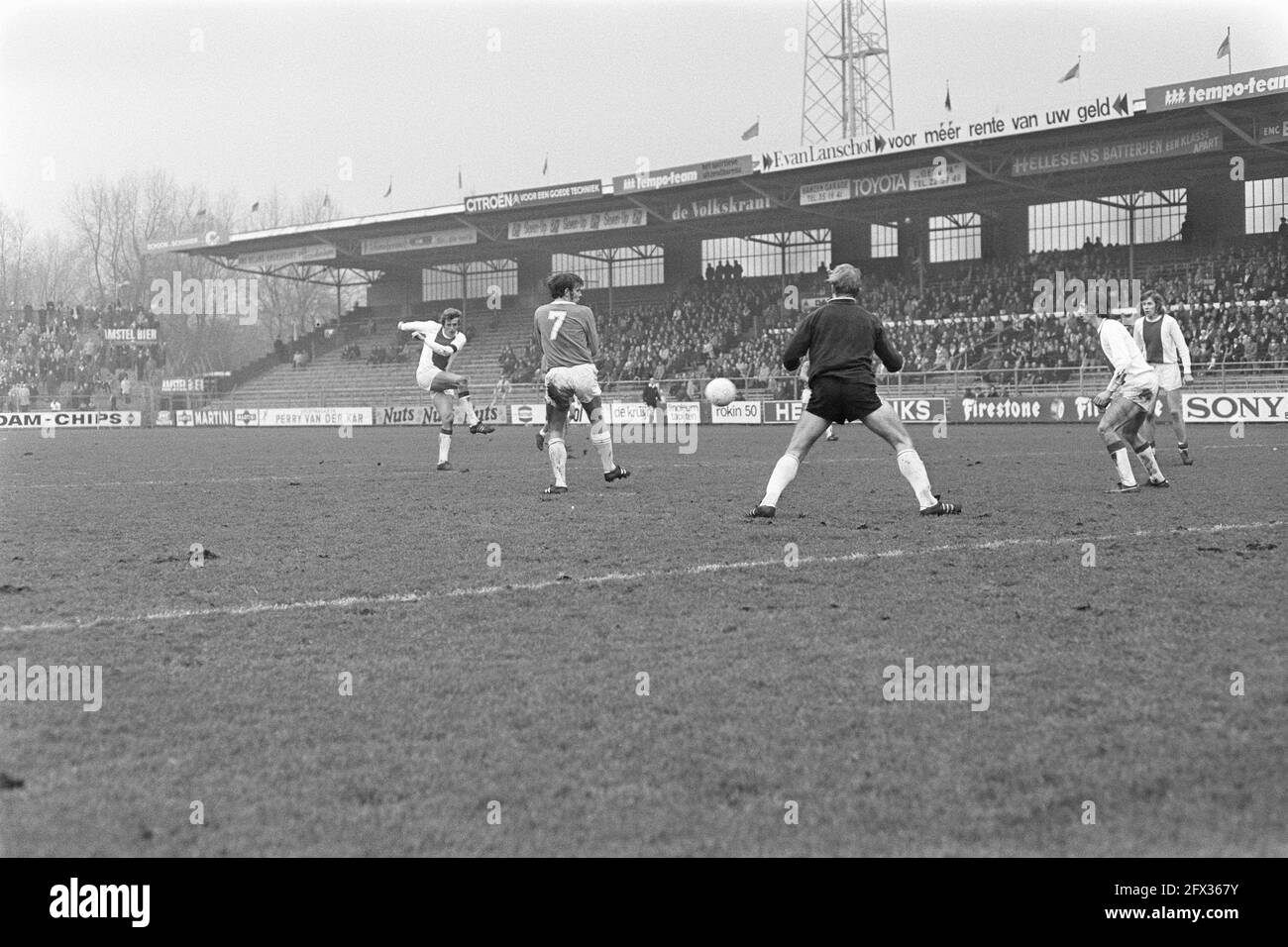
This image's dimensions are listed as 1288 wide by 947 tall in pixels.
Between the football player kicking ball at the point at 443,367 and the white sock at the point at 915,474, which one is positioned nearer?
the white sock at the point at 915,474

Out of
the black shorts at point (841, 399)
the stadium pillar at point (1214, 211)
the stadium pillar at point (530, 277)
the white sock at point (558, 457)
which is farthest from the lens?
the stadium pillar at point (530, 277)

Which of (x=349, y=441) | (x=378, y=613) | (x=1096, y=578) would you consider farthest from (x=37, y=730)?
(x=349, y=441)

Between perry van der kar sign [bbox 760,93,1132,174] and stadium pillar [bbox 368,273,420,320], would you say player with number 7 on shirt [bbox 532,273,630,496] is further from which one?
stadium pillar [bbox 368,273,420,320]

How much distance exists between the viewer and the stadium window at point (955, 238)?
163 ft

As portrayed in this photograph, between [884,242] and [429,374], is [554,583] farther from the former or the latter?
[884,242]

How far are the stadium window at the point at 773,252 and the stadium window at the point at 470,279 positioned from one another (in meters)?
10.1

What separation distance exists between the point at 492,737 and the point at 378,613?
7.66ft

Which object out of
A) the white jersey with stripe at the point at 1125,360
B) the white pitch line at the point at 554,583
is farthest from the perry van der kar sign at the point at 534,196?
the white pitch line at the point at 554,583

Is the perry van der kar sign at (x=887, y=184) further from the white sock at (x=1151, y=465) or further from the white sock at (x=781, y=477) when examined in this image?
the white sock at (x=781, y=477)

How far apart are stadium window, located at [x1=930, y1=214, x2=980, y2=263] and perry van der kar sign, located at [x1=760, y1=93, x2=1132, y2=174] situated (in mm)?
9009

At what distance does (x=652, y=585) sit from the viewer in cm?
703

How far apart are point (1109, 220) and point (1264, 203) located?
5166 millimetres

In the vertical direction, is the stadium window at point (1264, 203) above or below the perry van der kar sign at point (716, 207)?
below

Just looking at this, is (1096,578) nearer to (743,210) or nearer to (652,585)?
(652,585)
